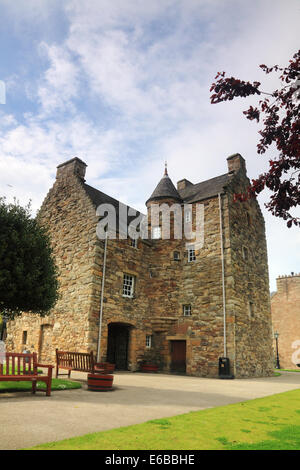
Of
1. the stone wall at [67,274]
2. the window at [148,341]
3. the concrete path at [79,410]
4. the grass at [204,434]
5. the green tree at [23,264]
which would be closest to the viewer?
the grass at [204,434]

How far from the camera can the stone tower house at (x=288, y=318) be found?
3784 centimetres

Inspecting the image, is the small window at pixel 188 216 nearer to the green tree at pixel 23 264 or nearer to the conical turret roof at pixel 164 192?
the conical turret roof at pixel 164 192

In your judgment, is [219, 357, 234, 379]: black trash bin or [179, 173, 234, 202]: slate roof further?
[179, 173, 234, 202]: slate roof

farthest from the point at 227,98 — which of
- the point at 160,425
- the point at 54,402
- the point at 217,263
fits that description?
the point at 217,263

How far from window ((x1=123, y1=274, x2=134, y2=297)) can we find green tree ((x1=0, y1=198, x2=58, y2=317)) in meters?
7.21

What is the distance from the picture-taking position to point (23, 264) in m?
11.9

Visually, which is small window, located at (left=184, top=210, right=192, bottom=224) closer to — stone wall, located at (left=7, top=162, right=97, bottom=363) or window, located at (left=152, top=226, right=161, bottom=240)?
window, located at (left=152, top=226, right=161, bottom=240)

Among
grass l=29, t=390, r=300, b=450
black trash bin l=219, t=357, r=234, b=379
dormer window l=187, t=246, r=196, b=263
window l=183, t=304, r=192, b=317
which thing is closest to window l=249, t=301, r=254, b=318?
window l=183, t=304, r=192, b=317

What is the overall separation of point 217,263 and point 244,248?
295 centimetres

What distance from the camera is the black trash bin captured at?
Result: 58.0 feet

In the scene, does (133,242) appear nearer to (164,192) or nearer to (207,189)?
(164,192)
